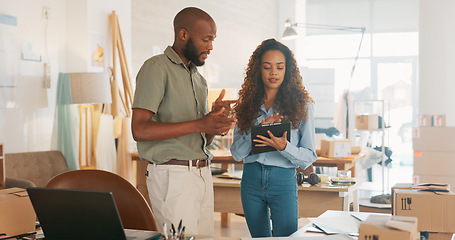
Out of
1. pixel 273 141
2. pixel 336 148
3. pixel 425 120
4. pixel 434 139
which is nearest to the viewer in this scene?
pixel 273 141

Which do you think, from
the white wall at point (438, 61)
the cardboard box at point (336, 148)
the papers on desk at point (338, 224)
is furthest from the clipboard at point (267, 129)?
the white wall at point (438, 61)

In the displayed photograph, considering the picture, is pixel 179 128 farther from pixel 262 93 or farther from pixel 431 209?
pixel 431 209

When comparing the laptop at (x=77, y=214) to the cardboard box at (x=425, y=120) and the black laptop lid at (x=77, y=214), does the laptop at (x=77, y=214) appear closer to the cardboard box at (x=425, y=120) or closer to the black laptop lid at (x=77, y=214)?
the black laptop lid at (x=77, y=214)

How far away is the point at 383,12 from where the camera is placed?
11523mm

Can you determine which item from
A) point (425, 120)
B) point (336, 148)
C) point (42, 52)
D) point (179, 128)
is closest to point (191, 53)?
point (179, 128)

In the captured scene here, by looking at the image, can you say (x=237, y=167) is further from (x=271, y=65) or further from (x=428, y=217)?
(x=428, y=217)

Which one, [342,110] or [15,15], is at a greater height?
[15,15]

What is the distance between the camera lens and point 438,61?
6.71 meters

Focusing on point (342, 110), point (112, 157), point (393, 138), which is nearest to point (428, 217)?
point (112, 157)

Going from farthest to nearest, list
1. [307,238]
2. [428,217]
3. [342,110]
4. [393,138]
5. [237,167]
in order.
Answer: [393,138]
[237,167]
[342,110]
[428,217]
[307,238]

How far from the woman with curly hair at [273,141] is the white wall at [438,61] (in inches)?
179

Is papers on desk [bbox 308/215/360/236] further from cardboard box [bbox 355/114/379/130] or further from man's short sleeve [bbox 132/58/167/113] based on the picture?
cardboard box [bbox 355/114/379/130]

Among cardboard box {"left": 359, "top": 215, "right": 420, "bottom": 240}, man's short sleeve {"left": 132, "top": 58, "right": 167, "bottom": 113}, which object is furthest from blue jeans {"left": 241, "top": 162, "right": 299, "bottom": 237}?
cardboard box {"left": 359, "top": 215, "right": 420, "bottom": 240}

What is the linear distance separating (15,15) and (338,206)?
3.63 metres
